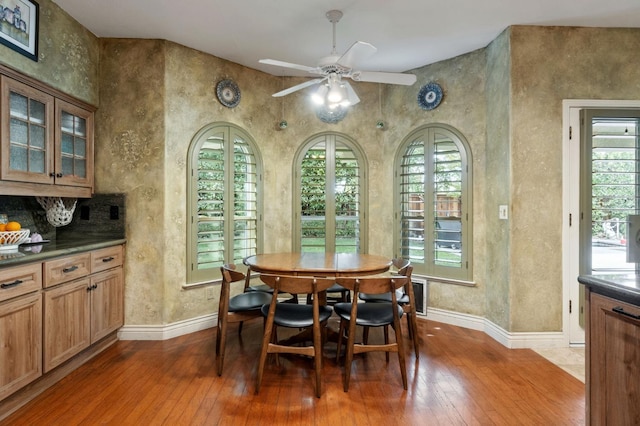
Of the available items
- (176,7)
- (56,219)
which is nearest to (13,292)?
(56,219)

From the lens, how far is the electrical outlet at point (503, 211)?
11.0 feet

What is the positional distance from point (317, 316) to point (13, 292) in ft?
6.06

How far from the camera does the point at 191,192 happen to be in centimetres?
365

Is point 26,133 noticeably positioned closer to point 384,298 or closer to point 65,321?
point 65,321

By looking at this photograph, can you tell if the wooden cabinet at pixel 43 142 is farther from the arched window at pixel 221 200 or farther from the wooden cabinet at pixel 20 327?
the arched window at pixel 221 200

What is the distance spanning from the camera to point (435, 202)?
4039 mm

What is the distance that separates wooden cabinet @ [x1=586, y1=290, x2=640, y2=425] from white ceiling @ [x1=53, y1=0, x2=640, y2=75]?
8.16 ft

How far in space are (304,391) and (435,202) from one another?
2.50 metres

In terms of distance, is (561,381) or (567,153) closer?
(561,381)

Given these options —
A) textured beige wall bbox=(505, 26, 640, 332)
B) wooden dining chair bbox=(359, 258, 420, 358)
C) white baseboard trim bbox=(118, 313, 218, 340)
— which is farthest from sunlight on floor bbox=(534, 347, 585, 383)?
white baseboard trim bbox=(118, 313, 218, 340)

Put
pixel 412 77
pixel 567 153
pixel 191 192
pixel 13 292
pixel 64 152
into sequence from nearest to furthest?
pixel 13 292
pixel 412 77
pixel 64 152
pixel 567 153
pixel 191 192

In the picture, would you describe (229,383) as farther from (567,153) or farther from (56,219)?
(567,153)

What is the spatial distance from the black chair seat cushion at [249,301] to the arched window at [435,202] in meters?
1.90

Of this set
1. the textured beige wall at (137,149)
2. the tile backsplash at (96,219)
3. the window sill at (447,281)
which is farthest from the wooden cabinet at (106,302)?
the window sill at (447,281)
